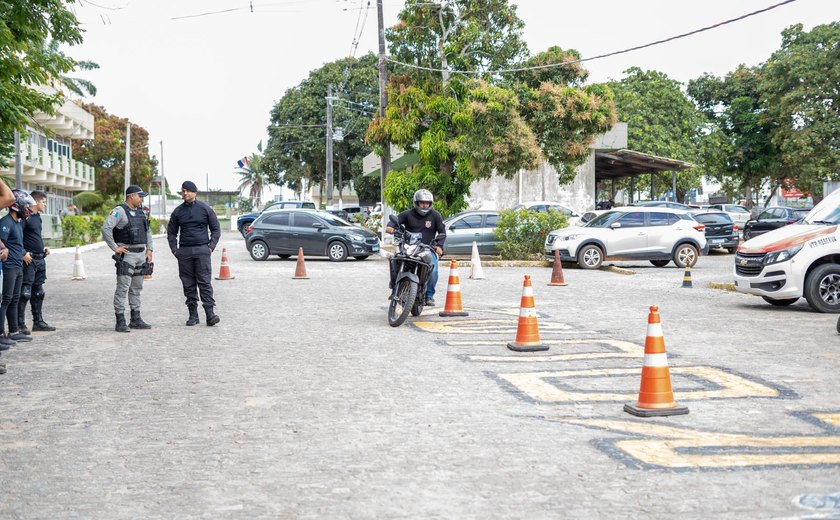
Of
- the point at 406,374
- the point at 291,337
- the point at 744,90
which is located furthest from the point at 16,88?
the point at 744,90

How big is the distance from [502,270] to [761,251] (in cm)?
1074

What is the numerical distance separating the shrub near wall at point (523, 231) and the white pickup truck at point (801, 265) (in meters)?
13.1

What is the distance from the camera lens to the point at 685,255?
2673 cm

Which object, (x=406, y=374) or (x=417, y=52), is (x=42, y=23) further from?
(x=417, y=52)

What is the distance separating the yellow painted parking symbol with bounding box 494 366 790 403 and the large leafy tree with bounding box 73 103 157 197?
237 feet

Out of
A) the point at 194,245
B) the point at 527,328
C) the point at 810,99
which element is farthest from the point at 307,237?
the point at 810,99

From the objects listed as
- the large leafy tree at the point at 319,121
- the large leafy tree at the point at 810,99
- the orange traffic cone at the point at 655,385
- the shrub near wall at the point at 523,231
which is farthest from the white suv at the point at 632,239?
the large leafy tree at the point at 319,121

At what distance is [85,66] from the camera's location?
62781 millimetres

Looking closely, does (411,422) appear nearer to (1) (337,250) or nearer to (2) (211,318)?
(2) (211,318)

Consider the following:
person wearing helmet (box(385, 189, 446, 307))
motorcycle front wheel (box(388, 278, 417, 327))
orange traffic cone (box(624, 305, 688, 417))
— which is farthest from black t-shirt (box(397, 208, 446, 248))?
orange traffic cone (box(624, 305, 688, 417))

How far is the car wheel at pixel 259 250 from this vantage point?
99.4ft

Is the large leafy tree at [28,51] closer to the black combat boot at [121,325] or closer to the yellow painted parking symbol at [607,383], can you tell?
the black combat boot at [121,325]

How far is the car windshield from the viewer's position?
87.4 ft

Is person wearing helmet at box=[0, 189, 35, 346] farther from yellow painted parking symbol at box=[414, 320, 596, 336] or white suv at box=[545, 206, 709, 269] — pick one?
white suv at box=[545, 206, 709, 269]
